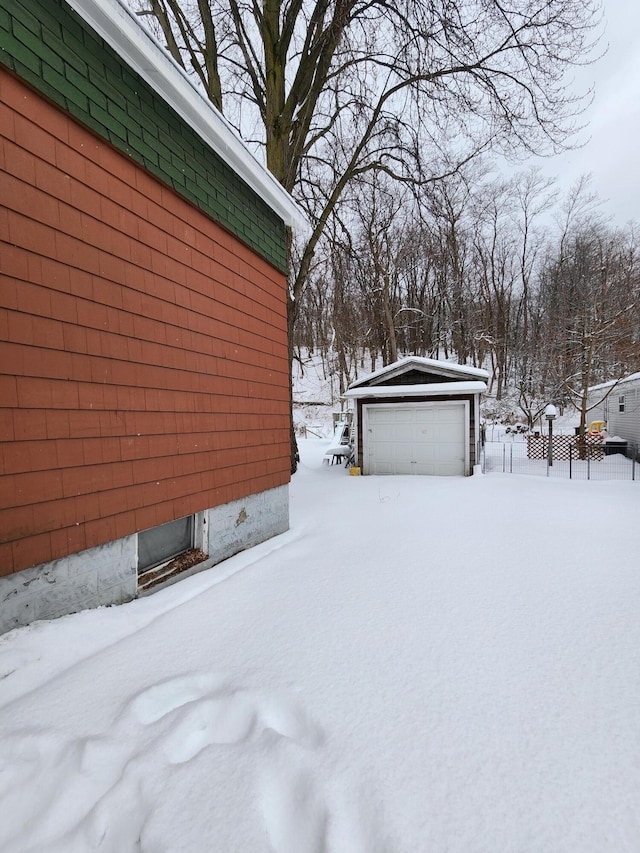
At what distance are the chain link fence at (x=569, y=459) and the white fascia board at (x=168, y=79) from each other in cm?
909

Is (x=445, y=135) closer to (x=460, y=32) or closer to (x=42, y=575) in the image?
(x=460, y=32)

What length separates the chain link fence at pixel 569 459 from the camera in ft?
36.3

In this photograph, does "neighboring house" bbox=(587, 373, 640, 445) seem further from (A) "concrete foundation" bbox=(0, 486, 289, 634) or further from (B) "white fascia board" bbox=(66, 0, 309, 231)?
(A) "concrete foundation" bbox=(0, 486, 289, 634)

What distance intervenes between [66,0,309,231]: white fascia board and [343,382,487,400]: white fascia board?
6.53m

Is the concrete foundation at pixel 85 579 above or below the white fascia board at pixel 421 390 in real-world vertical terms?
below

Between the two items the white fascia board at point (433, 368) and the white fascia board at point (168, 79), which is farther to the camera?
the white fascia board at point (433, 368)

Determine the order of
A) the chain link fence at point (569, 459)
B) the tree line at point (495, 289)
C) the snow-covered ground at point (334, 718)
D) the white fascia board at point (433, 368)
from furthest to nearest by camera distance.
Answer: the tree line at point (495, 289) → the chain link fence at point (569, 459) → the white fascia board at point (433, 368) → the snow-covered ground at point (334, 718)

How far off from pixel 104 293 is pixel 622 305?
17.6m

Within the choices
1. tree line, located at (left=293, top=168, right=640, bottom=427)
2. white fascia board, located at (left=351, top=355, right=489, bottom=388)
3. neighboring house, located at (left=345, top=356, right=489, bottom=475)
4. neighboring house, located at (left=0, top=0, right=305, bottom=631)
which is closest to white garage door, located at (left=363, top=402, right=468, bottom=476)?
neighboring house, located at (left=345, top=356, right=489, bottom=475)

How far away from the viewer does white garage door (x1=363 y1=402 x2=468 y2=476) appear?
10.3 metres

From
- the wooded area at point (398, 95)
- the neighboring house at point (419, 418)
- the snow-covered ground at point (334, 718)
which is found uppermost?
the wooded area at point (398, 95)

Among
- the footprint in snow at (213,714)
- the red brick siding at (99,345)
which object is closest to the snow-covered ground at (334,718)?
the footprint in snow at (213,714)

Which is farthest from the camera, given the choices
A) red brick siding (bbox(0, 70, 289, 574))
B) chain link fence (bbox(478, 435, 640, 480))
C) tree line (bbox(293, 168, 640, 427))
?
tree line (bbox(293, 168, 640, 427))

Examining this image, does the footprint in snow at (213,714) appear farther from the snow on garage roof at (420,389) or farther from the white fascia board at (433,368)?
the white fascia board at (433,368)
